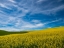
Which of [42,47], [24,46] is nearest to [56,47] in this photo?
[42,47]

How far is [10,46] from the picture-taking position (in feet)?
37.0

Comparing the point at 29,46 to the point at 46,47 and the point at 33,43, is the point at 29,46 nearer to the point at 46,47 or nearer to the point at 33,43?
the point at 33,43

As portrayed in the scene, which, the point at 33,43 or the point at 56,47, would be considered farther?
the point at 33,43

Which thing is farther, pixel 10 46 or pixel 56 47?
pixel 10 46

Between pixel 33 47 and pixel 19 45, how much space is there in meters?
1.13

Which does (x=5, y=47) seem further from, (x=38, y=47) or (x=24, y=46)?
(x=38, y=47)

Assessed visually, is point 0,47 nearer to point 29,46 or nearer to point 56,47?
point 29,46

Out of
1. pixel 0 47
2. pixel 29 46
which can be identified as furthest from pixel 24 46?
pixel 0 47

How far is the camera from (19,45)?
11406 millimetres

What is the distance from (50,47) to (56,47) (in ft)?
1.55

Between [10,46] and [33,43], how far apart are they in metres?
1.82

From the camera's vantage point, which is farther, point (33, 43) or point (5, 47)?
point (33, 43)

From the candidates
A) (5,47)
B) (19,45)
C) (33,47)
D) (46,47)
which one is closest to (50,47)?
(46,47)

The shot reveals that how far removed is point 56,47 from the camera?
10539 millimetres
